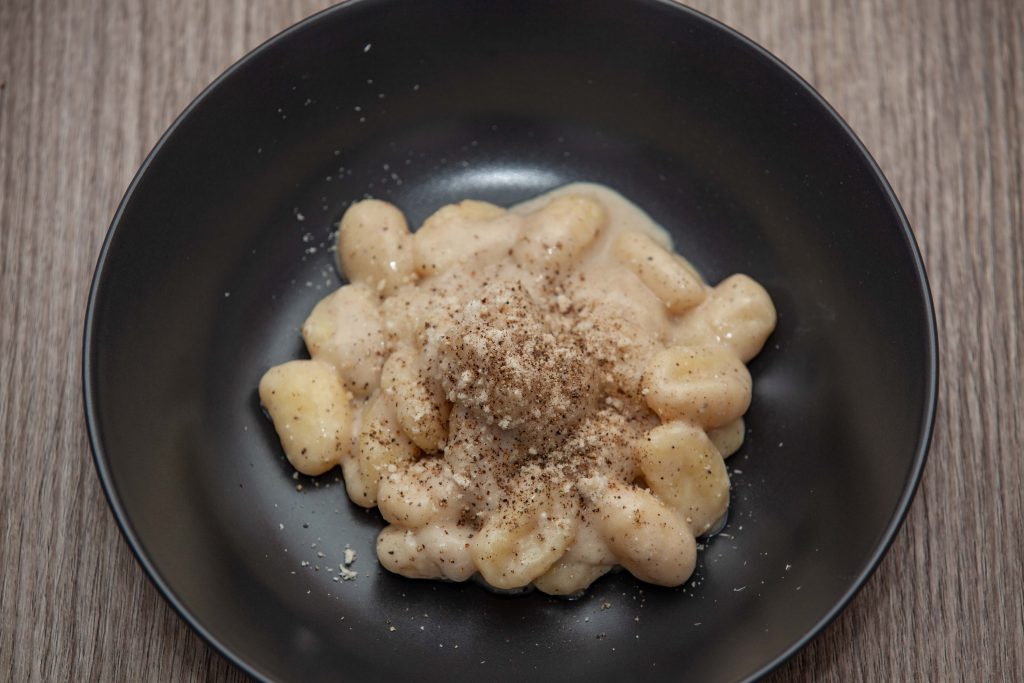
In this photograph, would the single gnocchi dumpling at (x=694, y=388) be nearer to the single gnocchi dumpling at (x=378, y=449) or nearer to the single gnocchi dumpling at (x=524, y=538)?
the single gnocchi dumpling at (x=524, y=538)

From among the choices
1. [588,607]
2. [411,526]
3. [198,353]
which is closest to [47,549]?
[198,353]

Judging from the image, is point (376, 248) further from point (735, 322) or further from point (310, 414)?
point (735, 322)

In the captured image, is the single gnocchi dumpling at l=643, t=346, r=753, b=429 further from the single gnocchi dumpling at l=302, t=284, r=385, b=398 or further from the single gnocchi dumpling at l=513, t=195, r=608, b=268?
the single gnocchi dumpling at l=302, t=284, r=385, b=398

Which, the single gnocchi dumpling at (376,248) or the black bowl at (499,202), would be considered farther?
the single gnocchi dumpling at (376,248)

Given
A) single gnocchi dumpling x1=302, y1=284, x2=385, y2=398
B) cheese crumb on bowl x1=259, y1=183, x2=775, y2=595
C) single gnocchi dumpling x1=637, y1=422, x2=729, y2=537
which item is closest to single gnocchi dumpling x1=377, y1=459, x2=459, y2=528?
cheese crumb on bowl x1=259, y1=183, x2=775, y2=595

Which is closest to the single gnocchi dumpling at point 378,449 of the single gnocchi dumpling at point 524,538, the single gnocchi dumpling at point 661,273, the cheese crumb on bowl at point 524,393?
the cheese crumb on bowl at point 524,393

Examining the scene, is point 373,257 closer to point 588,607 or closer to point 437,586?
point 437,586
